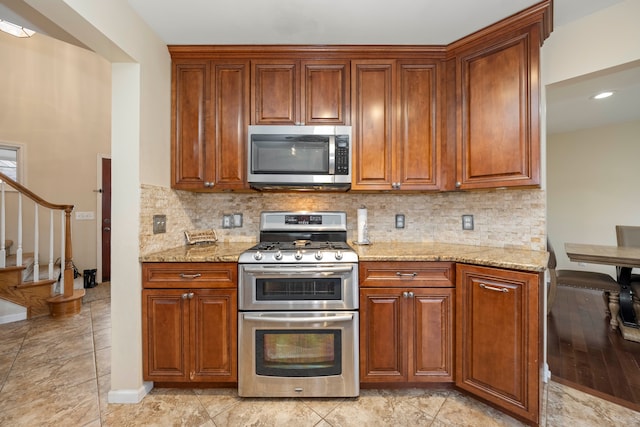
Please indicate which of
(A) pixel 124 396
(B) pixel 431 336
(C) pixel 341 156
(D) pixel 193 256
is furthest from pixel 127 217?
(B) pixel 431 336

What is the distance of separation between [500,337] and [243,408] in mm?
1620

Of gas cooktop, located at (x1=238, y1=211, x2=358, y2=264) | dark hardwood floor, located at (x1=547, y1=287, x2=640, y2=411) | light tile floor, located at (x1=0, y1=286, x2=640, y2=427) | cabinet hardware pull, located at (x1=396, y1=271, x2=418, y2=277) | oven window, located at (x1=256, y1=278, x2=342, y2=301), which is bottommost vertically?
light tile floor, located at (x1=0, y1=286, x2=640, y2=427)

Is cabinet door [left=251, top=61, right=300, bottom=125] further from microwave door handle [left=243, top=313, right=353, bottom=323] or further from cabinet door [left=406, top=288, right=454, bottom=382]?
cabinet door [left=406, top=288, right=454, bottom=382]

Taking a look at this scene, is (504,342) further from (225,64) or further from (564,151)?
(564,151)

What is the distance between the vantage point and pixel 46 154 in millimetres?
3906

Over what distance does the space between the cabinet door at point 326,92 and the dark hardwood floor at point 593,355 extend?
2557mm

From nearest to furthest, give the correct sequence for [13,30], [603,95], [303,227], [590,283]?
[303,227]
[590,283]
[603,95]
[13,30]

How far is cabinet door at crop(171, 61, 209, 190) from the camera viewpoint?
2.01m

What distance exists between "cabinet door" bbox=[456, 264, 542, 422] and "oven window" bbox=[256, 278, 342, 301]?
2.69 feet

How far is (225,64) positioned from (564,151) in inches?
212

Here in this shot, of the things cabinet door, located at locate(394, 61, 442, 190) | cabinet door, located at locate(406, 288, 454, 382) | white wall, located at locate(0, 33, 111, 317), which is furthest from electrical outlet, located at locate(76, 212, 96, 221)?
cabinet door, located at locate(406, 288, 454, 382)

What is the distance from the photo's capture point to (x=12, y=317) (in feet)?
9.11

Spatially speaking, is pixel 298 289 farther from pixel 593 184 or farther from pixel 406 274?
pixel 593 184

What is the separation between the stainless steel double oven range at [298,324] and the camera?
1.65 metres
